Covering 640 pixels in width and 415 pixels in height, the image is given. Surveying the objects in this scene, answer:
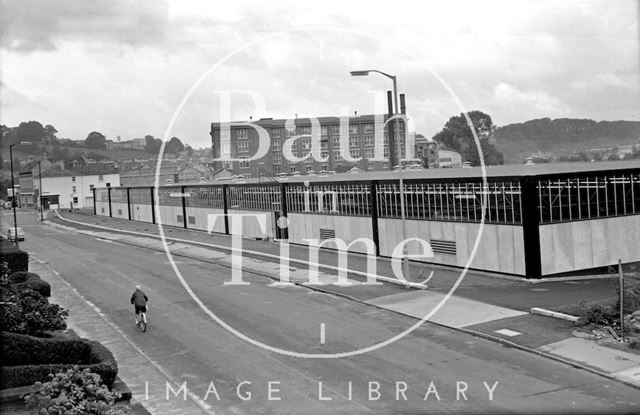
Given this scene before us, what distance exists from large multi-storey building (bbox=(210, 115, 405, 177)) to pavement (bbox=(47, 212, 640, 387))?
168 feet

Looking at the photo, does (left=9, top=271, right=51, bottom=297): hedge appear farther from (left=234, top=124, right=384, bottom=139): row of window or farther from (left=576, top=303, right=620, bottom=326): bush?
(left=234, top=124, right=384, bottom=139): row of window

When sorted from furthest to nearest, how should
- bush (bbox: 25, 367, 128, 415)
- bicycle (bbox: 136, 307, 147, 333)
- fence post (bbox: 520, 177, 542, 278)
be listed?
1. fence post (bbox: 520, 177, 542, 278)
2. bicycle (bbox: 136, 307, 147, 333)
3. bush (bbox: 25, 367, 128, 415)

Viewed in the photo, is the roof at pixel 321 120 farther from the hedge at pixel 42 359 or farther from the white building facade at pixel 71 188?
the hedge at pixel 42 359

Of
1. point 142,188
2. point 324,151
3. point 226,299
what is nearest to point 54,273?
point 226,299

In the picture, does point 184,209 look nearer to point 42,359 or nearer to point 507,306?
point 507,306

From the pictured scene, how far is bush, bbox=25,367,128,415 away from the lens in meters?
11.8

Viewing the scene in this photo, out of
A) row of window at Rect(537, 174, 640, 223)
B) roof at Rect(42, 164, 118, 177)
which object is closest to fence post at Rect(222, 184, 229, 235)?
row of window at Rect(537, 174, 640, 223)

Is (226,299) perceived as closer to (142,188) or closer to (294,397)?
(294,397)

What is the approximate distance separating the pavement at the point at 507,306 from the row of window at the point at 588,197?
3.09 meters

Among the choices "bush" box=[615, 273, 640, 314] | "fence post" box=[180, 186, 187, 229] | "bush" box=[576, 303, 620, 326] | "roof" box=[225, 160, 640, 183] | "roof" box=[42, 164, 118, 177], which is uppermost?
"roof" box=[42, 164, 118, 177]

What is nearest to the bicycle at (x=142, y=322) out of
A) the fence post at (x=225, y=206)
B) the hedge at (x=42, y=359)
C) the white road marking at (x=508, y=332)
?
the hedge at (x=42, y=359)

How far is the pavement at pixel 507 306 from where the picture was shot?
55.5ft

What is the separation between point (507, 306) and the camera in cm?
2339

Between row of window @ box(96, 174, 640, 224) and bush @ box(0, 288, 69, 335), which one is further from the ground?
row of window @ box(96, 174, 640, 224)
